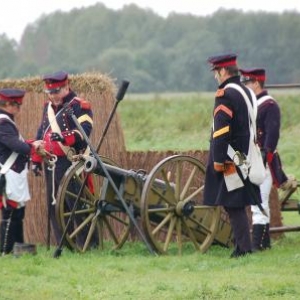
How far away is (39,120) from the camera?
12.4 m

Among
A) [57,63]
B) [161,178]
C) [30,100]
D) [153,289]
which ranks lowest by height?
[153,289]

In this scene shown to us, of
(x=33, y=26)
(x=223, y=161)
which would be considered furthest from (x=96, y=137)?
(x=33, y=26)

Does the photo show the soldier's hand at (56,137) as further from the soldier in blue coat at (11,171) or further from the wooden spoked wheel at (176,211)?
the wooden spoked wheel at (176,211)

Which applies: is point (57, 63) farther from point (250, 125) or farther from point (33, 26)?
point (250, 125)

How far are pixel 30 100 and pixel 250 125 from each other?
314 centimetres

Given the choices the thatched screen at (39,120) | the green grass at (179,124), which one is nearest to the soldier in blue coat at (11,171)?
the thatched screen at (39,120)

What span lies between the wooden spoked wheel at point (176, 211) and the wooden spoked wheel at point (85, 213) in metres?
0.42

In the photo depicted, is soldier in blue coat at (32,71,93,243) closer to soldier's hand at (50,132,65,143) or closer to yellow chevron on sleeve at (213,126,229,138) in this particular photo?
soldier's hand at (50,132,65,143)

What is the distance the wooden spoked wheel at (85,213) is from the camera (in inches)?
428

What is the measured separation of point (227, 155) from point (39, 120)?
293cm

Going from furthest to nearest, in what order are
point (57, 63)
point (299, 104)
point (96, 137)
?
1. point (57, 63)
2. point (299, 104)
3. point (96, 137)

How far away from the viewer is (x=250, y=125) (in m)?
10.2

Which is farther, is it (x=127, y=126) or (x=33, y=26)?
(x=33, y=26)

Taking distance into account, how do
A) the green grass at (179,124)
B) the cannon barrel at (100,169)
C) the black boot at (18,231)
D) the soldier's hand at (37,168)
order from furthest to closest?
the green grass at (179,124), the soldier's hand at (37,168), the black boot at (18,231), the cannon barrel at (100,169)
